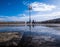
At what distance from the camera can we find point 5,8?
7.64 ft

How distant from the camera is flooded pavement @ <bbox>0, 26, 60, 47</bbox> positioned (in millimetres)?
2239

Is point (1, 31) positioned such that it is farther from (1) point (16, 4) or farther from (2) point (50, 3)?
(2) point (50, 3)

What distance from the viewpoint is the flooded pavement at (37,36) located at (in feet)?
7.35

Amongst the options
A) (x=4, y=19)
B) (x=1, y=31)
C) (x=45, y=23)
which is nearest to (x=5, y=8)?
(x=4, y=19)

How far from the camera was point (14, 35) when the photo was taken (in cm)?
232

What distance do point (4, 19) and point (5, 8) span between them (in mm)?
218

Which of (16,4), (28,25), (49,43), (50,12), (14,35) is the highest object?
(16,4)

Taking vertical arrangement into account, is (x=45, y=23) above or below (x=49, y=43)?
above

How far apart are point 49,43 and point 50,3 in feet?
2.52

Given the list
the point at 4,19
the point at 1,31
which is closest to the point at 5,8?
the point at 4,19

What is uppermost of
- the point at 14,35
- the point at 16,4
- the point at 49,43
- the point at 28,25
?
the point at 16,4

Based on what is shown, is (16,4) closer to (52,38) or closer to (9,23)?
(9,23)

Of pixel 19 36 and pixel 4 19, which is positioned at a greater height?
pixel 4 19

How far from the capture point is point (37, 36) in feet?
7.50
